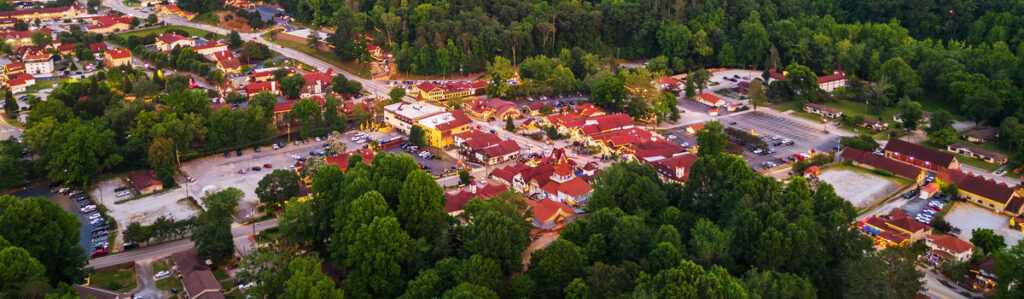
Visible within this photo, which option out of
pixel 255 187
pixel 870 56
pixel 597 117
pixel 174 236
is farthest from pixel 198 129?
pixel 870 56

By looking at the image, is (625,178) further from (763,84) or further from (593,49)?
(593,49)

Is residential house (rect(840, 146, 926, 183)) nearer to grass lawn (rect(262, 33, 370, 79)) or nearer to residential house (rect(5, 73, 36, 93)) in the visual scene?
grass lawn (rect(262, 33, 370, 79))

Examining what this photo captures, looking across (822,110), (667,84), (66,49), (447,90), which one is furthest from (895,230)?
(66,49)

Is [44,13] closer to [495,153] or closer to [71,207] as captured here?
[71,207]

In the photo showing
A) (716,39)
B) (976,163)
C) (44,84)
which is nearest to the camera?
(976,163)

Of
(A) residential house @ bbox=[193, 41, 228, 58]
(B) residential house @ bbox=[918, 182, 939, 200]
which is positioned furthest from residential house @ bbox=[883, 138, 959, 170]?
(A) residential house @ bbox=[193, 41, 228, 58]
